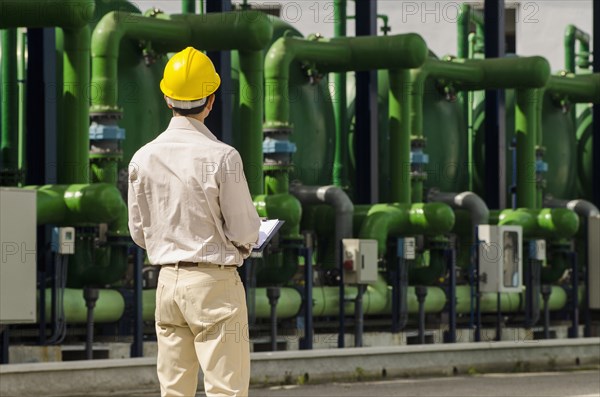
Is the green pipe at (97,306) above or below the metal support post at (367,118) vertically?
below

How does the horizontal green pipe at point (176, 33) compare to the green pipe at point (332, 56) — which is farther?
the green pipe at point (332, 56)

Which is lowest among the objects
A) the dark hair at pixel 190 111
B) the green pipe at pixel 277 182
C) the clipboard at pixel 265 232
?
the clipboard at pixel 265 232

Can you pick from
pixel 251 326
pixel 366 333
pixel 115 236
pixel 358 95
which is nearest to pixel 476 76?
pixel 358 95

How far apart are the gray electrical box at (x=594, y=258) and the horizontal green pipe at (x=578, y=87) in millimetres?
1691

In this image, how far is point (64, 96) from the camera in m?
13.1

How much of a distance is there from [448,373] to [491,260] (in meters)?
2.00

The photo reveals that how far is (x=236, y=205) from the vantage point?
199 inches

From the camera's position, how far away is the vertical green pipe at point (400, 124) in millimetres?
16578

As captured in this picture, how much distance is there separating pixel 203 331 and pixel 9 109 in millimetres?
9216

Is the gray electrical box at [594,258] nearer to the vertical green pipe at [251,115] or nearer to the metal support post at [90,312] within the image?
the vertical green pipe at [251,115]

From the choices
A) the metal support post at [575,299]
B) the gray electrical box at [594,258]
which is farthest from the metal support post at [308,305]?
the gray electrical box at [594,258]

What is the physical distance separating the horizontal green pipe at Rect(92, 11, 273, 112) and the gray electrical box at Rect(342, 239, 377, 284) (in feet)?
7.94

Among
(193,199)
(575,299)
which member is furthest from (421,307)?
(193,199)

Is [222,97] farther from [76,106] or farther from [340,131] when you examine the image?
[340,131]
